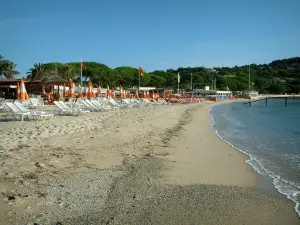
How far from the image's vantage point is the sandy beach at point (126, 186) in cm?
349

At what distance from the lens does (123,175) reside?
518 cm

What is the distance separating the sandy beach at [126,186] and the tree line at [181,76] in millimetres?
35233

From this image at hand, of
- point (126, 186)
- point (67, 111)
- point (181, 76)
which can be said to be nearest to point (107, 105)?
point (67, 111)

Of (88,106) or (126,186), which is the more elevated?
(88,106)

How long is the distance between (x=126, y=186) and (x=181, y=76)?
117934 millimetres

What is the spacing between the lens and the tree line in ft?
178

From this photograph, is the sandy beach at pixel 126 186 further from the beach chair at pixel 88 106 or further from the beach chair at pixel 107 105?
the beach chair at pixel 107 105

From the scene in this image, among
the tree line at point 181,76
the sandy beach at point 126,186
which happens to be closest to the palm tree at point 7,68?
the tree line at point 181,76

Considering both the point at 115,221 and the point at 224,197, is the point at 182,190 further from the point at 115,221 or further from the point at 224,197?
the point at 115,221

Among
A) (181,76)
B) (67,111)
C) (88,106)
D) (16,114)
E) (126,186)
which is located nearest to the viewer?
(126,186)

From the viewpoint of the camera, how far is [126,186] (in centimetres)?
457

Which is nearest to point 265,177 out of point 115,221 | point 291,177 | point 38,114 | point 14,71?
point 291,177

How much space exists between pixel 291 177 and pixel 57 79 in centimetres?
2805

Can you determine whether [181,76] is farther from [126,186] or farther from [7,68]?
[126,186]
